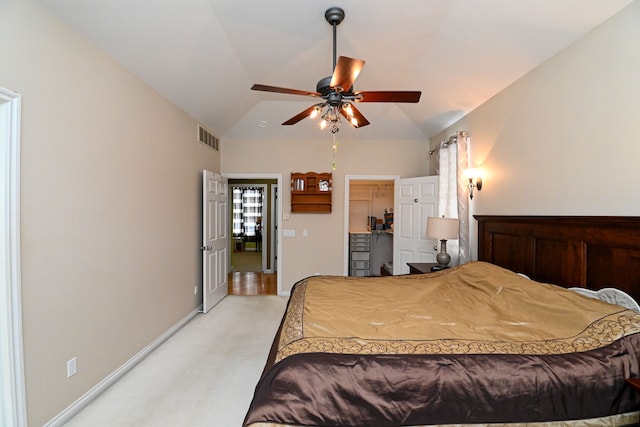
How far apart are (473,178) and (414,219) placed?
1281mm

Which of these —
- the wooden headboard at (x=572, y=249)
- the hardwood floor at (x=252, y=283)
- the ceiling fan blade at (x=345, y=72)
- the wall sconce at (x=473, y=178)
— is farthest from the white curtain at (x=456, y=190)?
the hardwood floor at (x=252, y=283)

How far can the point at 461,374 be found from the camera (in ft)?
4.26

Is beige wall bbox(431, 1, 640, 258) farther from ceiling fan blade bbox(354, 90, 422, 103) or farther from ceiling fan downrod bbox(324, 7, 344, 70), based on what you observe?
ceiling fan downrod bbox(324, 7, 344, 70)

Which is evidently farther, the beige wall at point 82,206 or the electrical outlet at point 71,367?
the electrical outlet at point 71,367

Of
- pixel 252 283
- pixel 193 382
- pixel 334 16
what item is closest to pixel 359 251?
pixel 252 283

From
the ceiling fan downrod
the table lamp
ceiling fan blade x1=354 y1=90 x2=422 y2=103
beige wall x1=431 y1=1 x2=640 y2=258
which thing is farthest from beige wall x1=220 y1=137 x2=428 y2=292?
ceiling fan blade x1=354 y1=90 x2=422 y2=103

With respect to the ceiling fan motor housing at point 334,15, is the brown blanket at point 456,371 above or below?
below

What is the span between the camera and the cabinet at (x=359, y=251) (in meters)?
5.94

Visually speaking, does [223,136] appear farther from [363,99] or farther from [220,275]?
[363,99]

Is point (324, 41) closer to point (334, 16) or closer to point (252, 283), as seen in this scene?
point (334, 16)

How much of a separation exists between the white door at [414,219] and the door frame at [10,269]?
418 centimetres

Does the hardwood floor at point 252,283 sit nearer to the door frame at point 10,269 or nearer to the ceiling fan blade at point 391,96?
the door frame at point 10,269

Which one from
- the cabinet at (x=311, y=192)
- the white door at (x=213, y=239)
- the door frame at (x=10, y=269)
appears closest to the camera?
the door frame at (x=10, y=269)

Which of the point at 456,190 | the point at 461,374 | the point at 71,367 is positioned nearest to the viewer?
the point at 461,374
